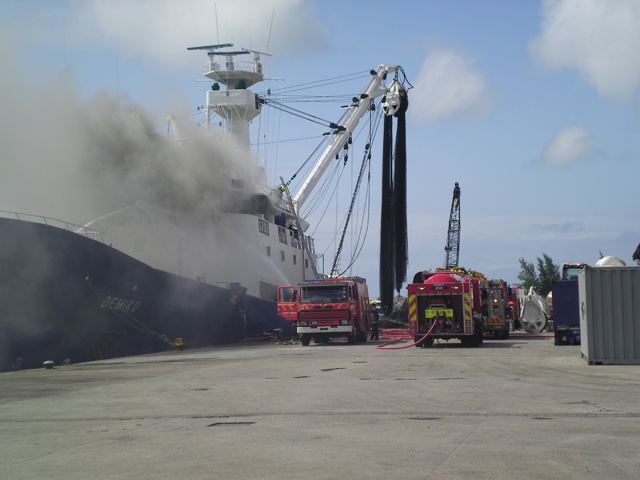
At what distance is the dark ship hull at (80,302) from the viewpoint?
2134 centimetres

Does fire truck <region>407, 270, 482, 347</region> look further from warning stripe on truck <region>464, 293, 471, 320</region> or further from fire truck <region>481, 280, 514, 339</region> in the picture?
fire truck <region>481, 280, 514, 339</region>

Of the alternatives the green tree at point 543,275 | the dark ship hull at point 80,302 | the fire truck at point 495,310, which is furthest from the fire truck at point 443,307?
the green tree at point 543,275

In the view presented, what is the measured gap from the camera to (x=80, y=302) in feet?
77.0

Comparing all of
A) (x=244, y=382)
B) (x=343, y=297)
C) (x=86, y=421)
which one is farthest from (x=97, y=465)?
(x=343, y=297)

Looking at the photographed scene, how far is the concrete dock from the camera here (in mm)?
7059

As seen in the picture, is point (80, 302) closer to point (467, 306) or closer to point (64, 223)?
point (64, 223)

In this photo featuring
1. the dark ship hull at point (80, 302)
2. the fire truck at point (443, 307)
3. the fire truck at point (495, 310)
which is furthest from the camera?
the fire truck at point (495, 310)

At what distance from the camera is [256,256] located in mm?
36312

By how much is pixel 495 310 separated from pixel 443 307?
6969 millimetres

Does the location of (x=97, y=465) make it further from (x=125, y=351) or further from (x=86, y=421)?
(x=125, y=351)

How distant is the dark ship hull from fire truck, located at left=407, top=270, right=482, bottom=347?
8880 mm

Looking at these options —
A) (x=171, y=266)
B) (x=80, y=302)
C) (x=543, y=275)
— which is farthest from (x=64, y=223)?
(x=543, y=275)

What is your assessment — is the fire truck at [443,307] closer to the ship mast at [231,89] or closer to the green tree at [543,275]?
the ship mast at [231,89]

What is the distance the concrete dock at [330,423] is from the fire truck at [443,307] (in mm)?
6959
